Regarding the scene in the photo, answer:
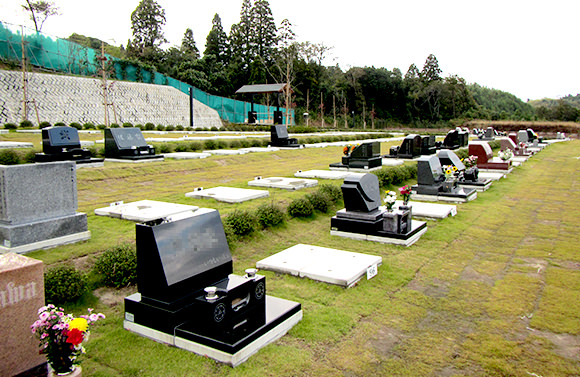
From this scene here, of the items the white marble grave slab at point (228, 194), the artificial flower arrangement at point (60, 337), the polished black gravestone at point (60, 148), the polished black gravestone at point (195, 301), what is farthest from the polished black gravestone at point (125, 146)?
the artificial flower arrangement at point (60, 337)

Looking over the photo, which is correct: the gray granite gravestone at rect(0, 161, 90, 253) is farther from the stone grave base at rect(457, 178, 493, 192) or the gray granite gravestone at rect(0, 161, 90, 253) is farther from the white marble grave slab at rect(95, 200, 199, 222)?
the stone grave base at rect(457, 178, 493, 192)

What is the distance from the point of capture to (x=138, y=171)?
518 inches

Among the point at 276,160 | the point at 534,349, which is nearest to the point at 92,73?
the point at 276,160

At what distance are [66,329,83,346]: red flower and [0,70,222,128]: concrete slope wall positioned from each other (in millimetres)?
29193

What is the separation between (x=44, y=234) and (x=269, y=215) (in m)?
3.77

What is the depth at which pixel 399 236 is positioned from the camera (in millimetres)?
7824

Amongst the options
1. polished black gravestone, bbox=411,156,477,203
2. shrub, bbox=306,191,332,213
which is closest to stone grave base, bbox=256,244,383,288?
shrub, bbox=306,191,332,213

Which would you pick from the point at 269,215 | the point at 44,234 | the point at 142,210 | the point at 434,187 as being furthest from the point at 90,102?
the point at 44,234

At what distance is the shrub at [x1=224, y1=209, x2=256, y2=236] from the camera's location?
7504 mm

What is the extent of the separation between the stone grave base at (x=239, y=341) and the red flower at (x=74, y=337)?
3.52 feet

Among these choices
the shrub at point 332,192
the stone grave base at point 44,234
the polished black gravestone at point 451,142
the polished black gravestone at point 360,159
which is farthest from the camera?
the polished black gravestone at point 451,142

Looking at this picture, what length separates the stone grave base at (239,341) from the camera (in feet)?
12.8

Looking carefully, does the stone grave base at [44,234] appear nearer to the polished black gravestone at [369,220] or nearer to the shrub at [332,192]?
the polished black gravestone at [369,220]

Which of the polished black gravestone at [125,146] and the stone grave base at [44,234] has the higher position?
the polished black gravestone at [125,146]
